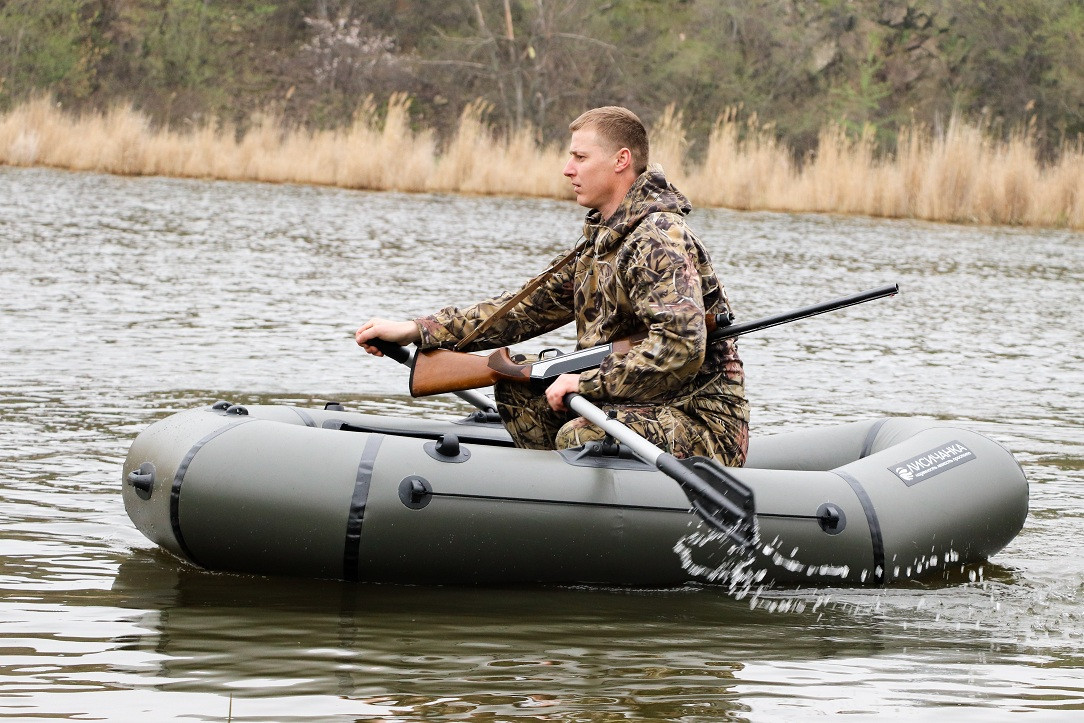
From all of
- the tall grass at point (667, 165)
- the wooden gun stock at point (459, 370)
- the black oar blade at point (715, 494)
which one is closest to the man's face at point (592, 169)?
the wooden gun stock at point (459, 370)

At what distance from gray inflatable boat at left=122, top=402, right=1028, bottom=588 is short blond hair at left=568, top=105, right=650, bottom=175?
850 mm

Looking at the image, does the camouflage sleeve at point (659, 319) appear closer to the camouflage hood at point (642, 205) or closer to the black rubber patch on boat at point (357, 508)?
the camouflage hood at point (642, 205)

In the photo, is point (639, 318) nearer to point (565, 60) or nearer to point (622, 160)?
point (622, 160)

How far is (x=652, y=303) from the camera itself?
4352 mm

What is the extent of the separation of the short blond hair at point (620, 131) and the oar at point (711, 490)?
2.79ft

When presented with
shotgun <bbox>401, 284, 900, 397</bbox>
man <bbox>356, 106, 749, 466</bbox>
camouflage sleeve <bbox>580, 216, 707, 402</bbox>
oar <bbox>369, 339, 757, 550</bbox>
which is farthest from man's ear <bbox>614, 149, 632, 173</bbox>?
oar <bbox>369, 339, 757, 550</bbox>

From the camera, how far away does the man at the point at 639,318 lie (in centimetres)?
436

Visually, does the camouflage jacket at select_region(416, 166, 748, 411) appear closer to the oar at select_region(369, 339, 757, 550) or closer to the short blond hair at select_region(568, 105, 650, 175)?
the short blond hair at select_region(568, 105, 650, 175)

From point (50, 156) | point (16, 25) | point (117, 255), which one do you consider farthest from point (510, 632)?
point (16, 25)

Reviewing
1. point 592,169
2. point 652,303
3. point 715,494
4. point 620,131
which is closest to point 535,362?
point 652,303

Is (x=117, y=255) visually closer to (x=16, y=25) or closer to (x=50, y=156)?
(x=50, y=156)

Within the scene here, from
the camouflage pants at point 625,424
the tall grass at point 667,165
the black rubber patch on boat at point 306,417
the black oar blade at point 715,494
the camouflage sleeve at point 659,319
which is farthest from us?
the tall grass at point 667,165

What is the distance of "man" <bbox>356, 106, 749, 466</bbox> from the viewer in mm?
4355

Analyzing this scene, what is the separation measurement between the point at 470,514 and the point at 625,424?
0.50 meters
